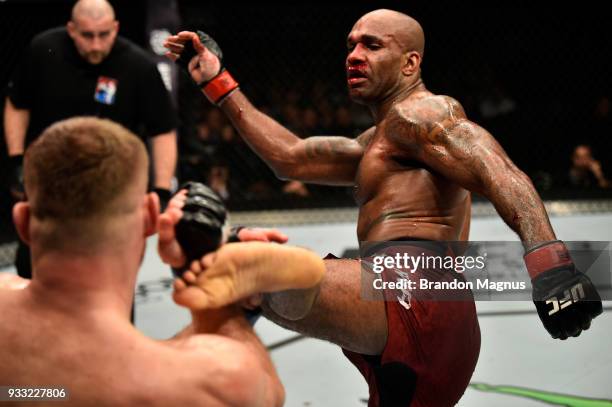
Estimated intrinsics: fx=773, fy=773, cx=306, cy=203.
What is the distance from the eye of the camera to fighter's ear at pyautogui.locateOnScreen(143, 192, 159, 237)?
1.13 metres

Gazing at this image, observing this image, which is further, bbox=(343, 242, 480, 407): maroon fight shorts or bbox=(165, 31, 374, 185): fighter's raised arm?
bbox=(165, 31, 374, 185): fighter's raised arm

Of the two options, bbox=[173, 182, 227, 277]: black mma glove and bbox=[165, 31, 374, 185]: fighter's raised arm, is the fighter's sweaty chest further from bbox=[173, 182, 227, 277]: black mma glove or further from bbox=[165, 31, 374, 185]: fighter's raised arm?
bbox=[173, 182, 227, 277]: black mma glove

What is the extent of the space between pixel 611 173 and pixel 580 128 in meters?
0.43

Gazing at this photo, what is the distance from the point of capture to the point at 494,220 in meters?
5.55

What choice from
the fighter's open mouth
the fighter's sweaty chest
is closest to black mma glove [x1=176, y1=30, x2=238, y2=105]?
the fighter's open mouth

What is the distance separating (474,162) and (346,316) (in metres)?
0.47

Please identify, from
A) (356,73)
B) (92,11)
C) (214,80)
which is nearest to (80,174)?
(356,73)

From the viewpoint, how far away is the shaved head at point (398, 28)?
2.18 m

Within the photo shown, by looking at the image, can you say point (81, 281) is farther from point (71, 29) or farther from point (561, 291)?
point (71, 29)

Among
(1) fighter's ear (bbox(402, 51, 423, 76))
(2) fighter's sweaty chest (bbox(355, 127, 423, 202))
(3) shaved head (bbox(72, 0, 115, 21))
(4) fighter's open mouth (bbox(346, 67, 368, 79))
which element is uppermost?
(3) shaved head (bbox(72, 0, 115, 21))

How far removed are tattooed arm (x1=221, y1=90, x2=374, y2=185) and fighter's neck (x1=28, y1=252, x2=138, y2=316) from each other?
4.26 feet

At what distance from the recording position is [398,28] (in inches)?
86.0

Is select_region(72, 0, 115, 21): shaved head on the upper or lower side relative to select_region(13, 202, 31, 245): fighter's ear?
upper

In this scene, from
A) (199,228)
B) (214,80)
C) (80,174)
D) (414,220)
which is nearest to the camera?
(80,174)
